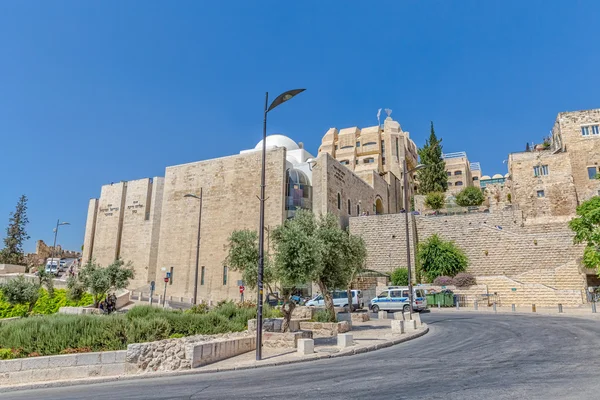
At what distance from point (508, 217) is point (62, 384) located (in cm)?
3193

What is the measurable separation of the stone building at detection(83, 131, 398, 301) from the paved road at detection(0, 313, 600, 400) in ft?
74.6

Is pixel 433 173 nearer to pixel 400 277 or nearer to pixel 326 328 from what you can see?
pixel 400 277

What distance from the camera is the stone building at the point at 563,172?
36.3 metres

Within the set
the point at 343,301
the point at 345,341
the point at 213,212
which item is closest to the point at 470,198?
the point at 343,301

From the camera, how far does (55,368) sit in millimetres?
8172

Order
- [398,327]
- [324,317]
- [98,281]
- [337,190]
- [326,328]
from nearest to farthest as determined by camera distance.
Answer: [398,327], [326,328], [324,317], [98,281], [337,190]

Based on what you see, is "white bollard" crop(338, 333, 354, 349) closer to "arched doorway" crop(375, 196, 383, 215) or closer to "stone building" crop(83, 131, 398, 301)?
"stone building" crop(83, 131, 398, 301)

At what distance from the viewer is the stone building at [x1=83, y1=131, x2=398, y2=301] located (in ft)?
112

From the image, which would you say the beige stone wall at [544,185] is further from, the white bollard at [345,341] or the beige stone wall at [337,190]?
the white bollard at [345,341]

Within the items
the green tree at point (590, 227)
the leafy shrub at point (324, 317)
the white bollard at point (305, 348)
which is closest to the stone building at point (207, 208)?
the leafy shrub at point (324, 317)

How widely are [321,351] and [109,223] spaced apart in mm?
40259

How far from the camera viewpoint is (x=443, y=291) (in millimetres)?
25797

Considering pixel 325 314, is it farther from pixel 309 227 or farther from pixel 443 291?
pixel 443 291

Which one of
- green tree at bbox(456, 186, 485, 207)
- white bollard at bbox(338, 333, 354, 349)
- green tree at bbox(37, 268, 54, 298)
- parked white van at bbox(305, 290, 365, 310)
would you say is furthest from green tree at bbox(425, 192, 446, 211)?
green tree at bbox(37, 268, 54, 298)
